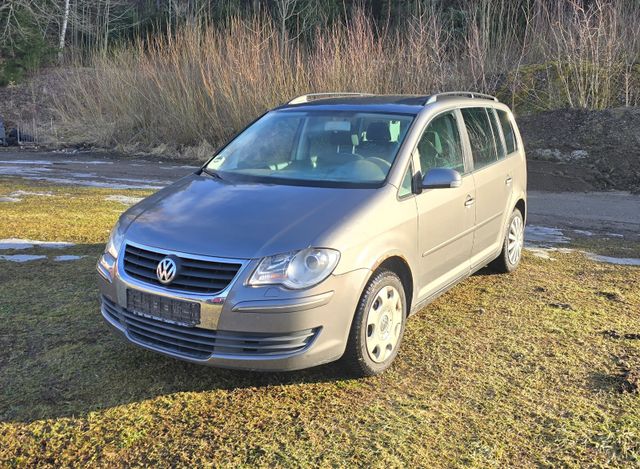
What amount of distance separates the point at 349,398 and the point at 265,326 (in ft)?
2.30

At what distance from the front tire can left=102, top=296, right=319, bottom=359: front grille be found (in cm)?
33

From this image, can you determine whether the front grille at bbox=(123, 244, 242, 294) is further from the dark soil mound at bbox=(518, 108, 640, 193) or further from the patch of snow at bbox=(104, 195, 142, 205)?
the dark soil mound at bbox=(518, 108, 640, 193)

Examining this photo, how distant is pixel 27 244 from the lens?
6723 millimetres

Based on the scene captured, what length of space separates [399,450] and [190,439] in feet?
3.46

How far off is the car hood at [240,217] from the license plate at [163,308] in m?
0.29

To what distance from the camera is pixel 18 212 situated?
8617 millimetres

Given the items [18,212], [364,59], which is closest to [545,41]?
[364,59]

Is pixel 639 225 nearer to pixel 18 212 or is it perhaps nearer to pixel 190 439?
pixel 190 439

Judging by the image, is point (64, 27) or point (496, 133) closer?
point (496, 133)

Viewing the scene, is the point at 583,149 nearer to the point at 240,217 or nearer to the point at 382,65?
the point at 382,65

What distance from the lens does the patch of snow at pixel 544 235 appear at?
7.74 metres

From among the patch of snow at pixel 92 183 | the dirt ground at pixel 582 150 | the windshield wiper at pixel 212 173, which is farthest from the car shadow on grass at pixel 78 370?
the dirt ground at pixel 582 150

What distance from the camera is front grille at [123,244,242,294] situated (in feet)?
10.8

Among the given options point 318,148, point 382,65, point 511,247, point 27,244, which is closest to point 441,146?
point 318,148
